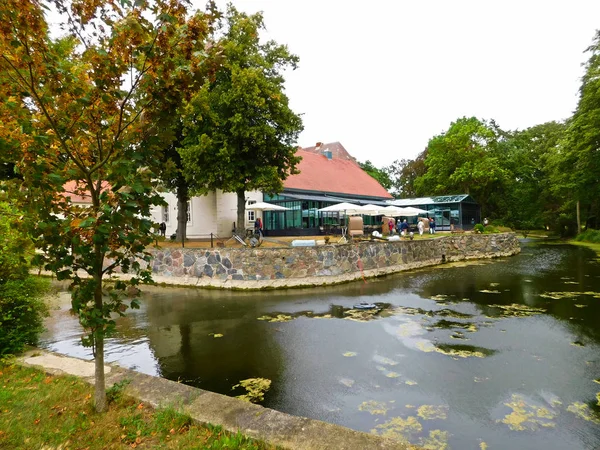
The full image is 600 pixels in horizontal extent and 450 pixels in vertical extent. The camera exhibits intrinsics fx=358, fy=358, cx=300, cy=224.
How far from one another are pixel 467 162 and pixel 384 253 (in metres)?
29.8

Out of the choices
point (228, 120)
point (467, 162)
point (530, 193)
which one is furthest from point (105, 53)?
point (530, 193)

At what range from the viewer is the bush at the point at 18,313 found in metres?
5.49

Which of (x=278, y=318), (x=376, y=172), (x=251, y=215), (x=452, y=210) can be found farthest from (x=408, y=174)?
(x=278, y=318)

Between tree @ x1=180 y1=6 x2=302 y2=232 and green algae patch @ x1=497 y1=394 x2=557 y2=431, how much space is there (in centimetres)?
1424

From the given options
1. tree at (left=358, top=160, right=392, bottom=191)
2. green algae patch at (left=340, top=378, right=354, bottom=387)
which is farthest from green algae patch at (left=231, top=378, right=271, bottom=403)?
tree at (left=358, top=160, right=392, bottom=191)

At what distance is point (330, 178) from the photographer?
34719mm

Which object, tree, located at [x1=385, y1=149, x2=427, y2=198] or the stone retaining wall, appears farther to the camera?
tree, located at [x1=385, y1=149, x2=427, y2=198]

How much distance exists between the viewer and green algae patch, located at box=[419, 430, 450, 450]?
373 centimetres

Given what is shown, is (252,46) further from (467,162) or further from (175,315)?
(467,162)

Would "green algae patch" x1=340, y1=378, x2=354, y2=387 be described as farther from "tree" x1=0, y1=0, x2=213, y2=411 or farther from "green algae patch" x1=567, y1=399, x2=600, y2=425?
"tree" x1=0, y1=0, x2=213, y2=411

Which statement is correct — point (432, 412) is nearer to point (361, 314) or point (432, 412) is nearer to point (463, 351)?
point (463, 351)

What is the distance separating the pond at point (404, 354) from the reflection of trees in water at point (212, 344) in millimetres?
31

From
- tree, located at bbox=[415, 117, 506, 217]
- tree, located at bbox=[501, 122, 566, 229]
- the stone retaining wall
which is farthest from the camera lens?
tree, located at bbox=[501, 122, 566, 229]

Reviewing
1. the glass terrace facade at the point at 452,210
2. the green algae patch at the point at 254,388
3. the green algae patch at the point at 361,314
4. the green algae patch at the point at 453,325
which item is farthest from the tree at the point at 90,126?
the glass terrace facade at the point at 452,210
